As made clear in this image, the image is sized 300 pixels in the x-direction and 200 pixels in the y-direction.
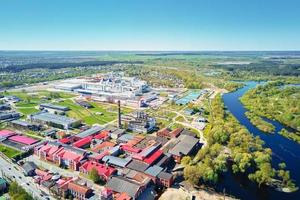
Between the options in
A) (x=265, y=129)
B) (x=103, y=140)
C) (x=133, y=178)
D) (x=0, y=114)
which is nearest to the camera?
(x=133, y=178)

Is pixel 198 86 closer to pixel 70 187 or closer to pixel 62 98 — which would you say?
pixel 62 98

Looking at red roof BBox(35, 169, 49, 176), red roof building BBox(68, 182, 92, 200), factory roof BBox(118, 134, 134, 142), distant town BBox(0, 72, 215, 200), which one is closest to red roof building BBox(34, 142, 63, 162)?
distant town BBox(0, 72, 215, 200)

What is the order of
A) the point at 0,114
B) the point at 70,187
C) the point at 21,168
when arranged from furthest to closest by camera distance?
1. the point at 0,114
2. the point at 21,168
3. the point at 70,187

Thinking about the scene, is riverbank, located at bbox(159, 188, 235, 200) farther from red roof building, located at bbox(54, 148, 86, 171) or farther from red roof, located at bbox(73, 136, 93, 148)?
red roof, located at bbox(73, 136, 93, 148)

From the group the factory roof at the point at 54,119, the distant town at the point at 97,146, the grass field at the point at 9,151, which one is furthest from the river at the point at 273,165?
the factory roof at the point at 54,119

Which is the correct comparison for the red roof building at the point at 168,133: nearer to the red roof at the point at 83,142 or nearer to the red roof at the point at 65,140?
the red roof at the point at 83,142

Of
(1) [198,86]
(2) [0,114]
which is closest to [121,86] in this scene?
(1) [198,86]

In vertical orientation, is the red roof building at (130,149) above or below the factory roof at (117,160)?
below
